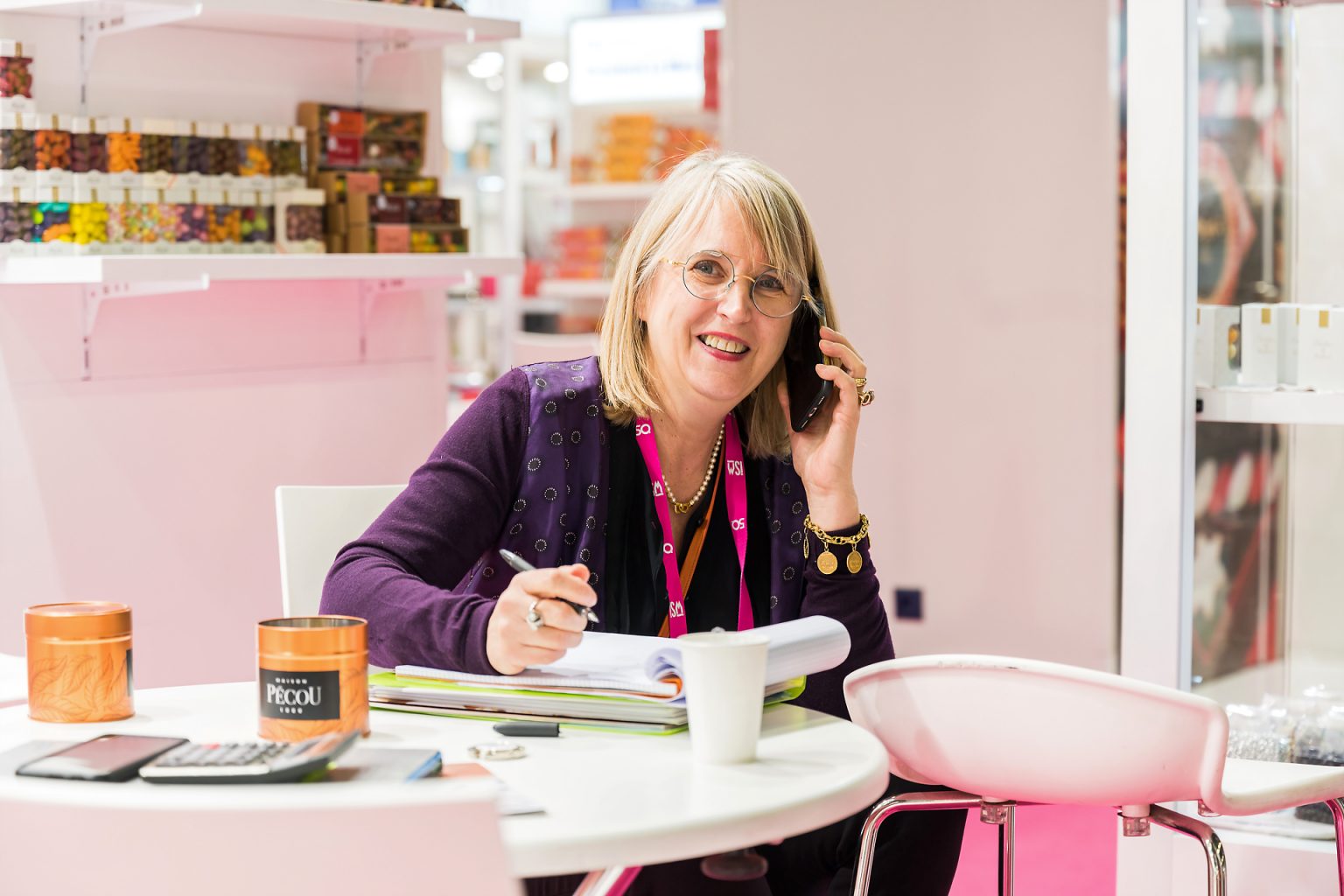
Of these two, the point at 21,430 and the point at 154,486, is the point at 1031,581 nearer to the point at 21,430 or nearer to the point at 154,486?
the point at 154,486

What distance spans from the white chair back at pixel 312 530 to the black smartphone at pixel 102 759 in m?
1.04

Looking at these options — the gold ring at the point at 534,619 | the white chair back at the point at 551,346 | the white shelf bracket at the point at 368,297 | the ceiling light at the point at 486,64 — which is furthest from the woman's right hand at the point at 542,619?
the ceiling light at the point at 486,64

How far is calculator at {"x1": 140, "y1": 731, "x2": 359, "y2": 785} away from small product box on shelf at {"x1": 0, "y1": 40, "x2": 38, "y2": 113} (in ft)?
7.23

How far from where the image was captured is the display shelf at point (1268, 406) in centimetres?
275

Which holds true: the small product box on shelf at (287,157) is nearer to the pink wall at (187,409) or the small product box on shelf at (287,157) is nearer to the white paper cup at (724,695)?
→ the pink wall at (187,409)

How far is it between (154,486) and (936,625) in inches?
94.0

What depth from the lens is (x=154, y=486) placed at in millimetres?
3447

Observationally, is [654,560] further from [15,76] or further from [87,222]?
[15,76]

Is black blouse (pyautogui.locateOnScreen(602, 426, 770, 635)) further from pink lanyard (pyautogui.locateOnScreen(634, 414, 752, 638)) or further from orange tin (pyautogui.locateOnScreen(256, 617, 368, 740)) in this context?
orange tin (pyautogui.locateOnScreen(256, 617, 368, 740))

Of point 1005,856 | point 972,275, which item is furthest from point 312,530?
point 972,275

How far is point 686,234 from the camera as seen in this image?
6.88ft

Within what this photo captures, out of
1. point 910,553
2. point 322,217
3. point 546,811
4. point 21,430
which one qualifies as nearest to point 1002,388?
→ point 910,553

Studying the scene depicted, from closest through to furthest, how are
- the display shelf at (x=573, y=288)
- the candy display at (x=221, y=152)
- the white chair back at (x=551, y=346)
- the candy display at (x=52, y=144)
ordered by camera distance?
the candy display at (x=52, y=144) < the candy display at (x=221, y=152) < the white chair back at (x=551, y=346) < the display shelf at (x=573, y=288)

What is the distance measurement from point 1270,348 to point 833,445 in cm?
119
